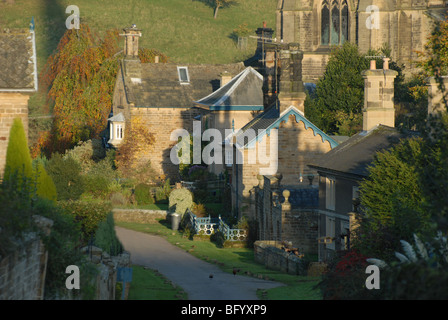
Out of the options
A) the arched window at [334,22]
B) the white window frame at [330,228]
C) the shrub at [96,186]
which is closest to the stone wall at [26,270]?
the white window frame at [330,228]

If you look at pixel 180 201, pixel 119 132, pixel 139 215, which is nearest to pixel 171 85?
pixel 119 132

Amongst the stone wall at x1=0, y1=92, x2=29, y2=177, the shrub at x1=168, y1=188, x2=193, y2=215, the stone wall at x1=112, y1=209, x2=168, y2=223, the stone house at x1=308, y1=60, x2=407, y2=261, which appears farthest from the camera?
the stone wall at x1=112, y1=209, x2=168, y2=223

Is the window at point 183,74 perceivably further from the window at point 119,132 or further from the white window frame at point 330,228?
the white window frame at point 330,228

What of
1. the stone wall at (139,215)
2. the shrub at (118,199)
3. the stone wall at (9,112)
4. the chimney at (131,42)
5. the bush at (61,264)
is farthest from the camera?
the chimney at (131,42)

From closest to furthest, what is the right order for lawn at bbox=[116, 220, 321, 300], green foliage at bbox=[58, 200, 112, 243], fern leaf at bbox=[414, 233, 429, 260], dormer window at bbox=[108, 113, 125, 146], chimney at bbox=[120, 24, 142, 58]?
fern leaf at bbox=[414, 233, 429, 260]
lawn at bbox=[116, 220, 321, 300]
green foliage at bbox=[58, 200, 112, 243]
dormer window at bbox=[108, 113, 125, 146]
chimney at bbox=[120, 24, 142, 58]

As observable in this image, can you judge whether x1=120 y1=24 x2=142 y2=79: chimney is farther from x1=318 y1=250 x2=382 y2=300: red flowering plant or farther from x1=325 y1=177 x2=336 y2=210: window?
x1=318 y1=250 x2=382 y2=300: red flowering plant

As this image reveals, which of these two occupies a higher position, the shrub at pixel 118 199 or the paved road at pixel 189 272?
the shrub at pixel 118 199

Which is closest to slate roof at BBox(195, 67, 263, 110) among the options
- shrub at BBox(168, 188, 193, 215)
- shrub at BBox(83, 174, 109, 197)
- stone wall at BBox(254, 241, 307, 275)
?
shrub at BBox(168, 188, 193, 215)

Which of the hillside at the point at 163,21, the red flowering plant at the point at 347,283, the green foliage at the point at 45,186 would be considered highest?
the hillside at the point at 163,21
